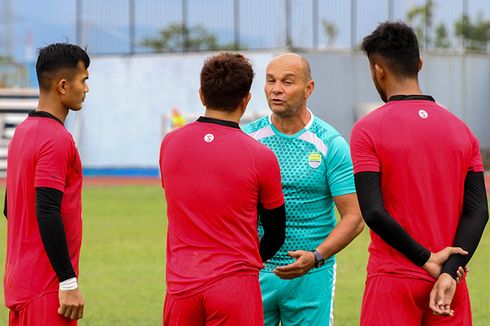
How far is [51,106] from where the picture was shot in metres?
5.15

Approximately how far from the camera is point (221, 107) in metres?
4.85

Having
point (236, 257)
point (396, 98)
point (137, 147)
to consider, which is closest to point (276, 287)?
point (236, 257)

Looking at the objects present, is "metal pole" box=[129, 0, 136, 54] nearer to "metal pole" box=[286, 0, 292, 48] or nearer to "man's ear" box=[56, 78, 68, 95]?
"metal pole" box=[286, 0, 292, 48]

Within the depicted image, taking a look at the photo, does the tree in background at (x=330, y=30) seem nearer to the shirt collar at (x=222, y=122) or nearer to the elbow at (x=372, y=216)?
the shirt collar at (x=222, y=122)

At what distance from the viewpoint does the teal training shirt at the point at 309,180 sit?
18.6 feet

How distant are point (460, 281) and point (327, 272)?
1185 mm

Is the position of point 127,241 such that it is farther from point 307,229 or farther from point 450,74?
point 450,74

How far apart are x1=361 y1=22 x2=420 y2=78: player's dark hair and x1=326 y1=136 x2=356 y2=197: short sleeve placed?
3.26ft

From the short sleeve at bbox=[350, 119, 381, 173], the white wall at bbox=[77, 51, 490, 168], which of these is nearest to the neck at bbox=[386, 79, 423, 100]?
the short sleeve at bbox=[350, 119, 381, 173]

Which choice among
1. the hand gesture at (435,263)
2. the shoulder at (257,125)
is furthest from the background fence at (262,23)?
the hand gesture at (435,263)

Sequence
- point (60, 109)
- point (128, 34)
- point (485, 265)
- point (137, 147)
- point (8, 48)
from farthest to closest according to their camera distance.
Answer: point (8, 48) < point (128, 34) < point (137, 147) < point (485, 265) < point (60, 109)

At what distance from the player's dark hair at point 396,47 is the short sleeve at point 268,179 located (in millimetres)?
707

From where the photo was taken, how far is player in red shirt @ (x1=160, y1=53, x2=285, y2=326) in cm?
473

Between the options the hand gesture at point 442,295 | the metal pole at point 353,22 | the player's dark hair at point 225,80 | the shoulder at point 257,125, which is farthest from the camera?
the metal pole at point 353,22
